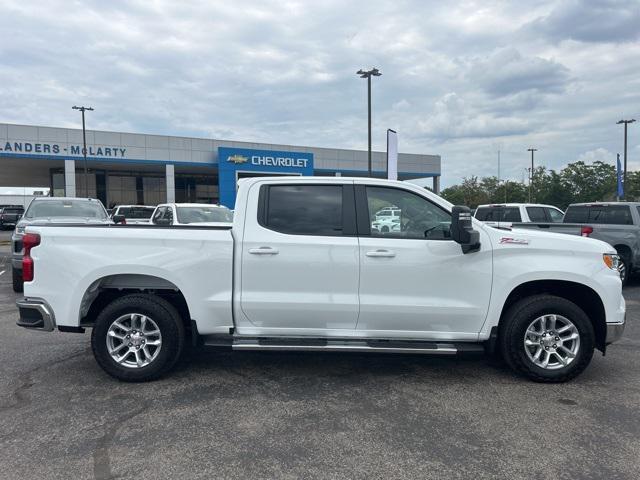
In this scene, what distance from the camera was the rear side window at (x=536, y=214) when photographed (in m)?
12.7

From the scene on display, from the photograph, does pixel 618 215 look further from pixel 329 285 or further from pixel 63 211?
pixel 63 211

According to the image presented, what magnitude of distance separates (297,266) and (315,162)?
130 ft

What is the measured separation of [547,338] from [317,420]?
2.35m

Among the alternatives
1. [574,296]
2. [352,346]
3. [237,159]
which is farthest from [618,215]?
[237,159]

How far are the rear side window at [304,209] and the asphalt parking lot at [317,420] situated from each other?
148 cm

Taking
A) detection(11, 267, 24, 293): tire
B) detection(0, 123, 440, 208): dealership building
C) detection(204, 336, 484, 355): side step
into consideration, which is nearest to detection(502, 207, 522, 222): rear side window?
detection(204, 336, 484, 355): side step

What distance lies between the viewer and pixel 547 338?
15.4ft

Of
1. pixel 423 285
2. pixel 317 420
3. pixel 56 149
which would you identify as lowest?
pixel 317 420

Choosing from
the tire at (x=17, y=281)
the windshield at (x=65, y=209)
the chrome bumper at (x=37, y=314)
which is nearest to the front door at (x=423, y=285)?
the chrome bumper at (x=37, y=314)

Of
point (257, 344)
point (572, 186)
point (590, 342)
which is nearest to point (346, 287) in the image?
point (257, 344)

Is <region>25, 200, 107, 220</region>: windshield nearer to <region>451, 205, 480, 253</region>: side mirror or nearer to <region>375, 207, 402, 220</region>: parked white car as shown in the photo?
<region>375, 207, 402, 220</region>: parked white car

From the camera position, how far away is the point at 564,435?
3680 millimetres

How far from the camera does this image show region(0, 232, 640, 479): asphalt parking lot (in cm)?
326

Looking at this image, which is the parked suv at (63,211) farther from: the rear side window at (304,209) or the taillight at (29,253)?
the rear side window at (304,209)
